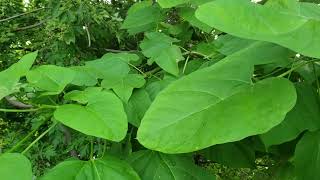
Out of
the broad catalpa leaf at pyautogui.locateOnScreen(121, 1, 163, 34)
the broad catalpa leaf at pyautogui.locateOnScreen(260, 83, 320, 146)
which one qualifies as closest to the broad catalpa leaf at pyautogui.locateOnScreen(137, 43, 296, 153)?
the broad catalpa leaf at pyautogui.locateOnScreen(260, 83, 320, 146)

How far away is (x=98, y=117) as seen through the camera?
1.90 ft

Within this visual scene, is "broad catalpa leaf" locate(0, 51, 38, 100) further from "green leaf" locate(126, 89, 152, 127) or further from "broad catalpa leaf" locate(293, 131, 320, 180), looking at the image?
"broad catalpa leaf" locate(293, 131, 320, 180)

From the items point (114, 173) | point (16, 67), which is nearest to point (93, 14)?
point (16, 67)

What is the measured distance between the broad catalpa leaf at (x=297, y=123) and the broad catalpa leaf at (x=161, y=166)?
4.6 inches

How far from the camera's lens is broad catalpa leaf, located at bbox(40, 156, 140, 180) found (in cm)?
57

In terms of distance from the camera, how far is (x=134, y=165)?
2.17 feet

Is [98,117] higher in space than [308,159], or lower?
higher

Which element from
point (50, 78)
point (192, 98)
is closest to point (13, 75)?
point (50, 78)

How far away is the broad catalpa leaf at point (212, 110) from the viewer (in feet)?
1.50

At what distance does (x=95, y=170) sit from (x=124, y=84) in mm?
175

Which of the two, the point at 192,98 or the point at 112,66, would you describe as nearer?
the point at 192,98

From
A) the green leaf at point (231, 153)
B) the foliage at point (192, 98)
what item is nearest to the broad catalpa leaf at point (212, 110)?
Result: the foliage at point (192, 98)

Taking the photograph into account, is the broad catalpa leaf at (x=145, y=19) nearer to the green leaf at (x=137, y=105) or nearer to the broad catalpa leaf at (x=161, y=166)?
the green leaf at (x=137, y=105)

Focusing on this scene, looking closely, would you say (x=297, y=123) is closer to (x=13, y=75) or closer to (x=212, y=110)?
(x=212, y=110)
